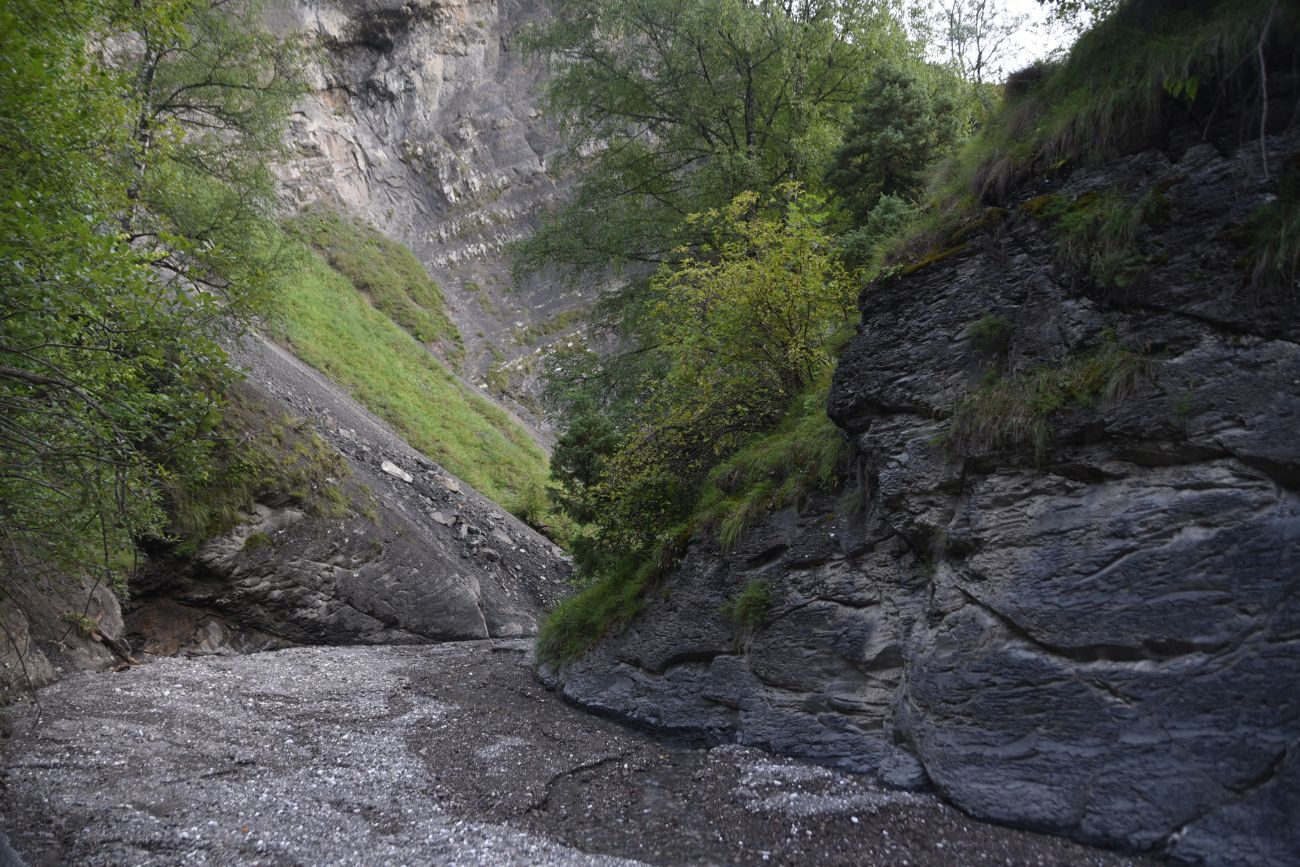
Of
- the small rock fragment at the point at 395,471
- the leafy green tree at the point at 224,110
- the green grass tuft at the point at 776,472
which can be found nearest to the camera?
the green grass tuft at the point at 776,472

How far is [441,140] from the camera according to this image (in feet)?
164

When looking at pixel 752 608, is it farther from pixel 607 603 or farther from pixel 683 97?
pixel 683 97

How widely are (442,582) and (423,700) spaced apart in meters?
6.51

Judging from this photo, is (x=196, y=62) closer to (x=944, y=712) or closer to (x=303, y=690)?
(x=303, y=690)

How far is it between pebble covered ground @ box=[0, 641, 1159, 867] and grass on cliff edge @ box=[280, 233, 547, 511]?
55.2 ft

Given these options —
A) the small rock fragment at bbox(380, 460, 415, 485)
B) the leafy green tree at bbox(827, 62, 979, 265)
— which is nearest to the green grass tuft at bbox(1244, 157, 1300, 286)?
the leafy green tree at bbox(827, 62, 979, 265)

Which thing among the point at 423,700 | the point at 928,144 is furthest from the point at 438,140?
the point at 423,700

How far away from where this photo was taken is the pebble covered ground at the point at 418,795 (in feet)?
17.4

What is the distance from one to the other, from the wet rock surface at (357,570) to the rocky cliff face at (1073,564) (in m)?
9.24

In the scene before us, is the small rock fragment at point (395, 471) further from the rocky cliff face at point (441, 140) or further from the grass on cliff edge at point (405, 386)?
the rocky cliff face at point (441, 140)

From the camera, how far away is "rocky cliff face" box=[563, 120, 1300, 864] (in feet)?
15.2

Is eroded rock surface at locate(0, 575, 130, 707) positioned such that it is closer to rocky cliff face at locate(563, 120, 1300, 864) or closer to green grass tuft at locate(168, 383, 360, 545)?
green grass tuft at locate(168, 383, 360, 545)

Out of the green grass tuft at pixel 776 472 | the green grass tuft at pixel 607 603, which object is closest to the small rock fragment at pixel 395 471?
the green grass tuft at pixel 607 603

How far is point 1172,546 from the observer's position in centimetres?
504
